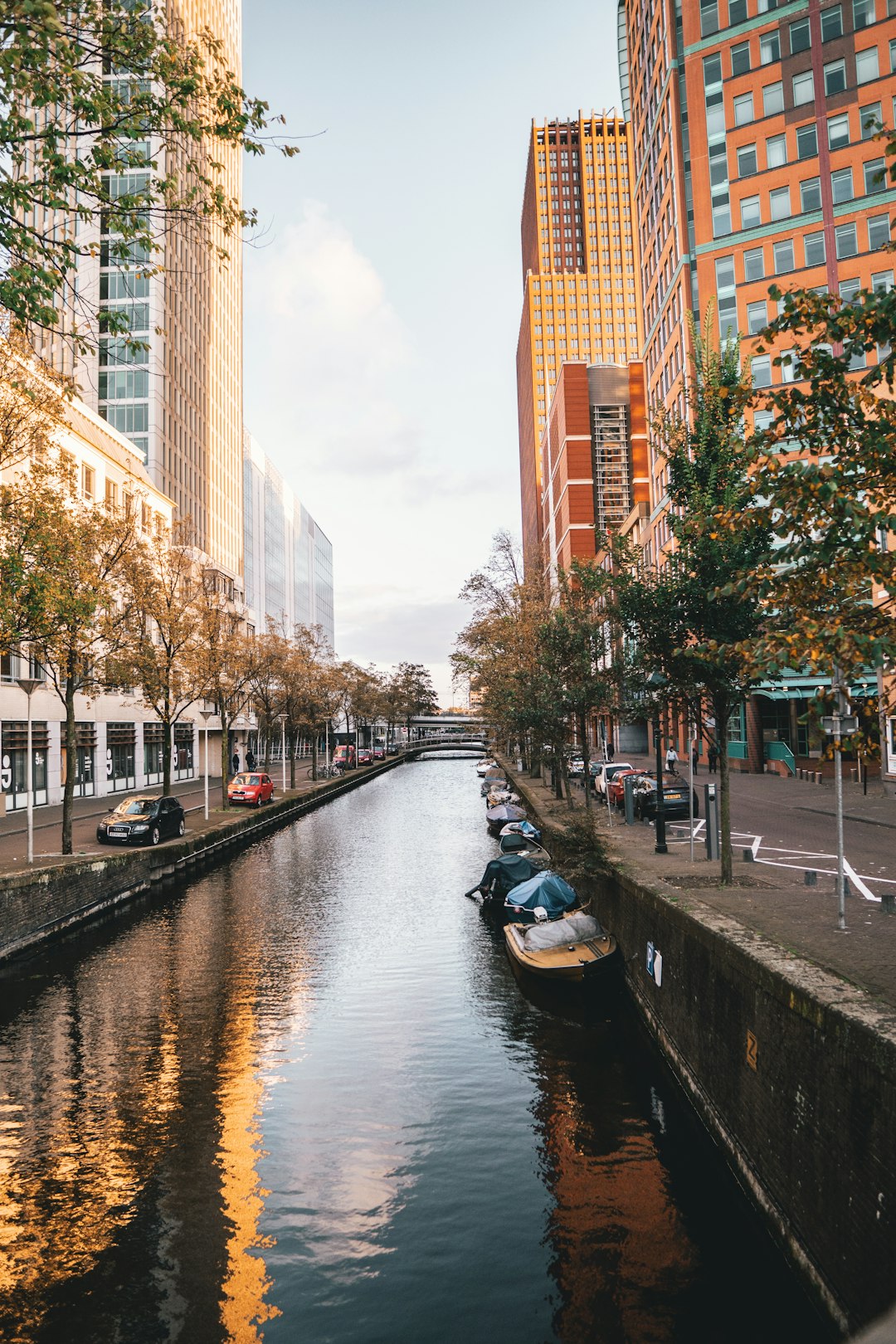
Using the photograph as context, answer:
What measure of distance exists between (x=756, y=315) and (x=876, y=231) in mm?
6918

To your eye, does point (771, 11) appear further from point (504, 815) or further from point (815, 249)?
point (504, 815)

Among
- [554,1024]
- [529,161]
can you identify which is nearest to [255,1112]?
[554,1024]

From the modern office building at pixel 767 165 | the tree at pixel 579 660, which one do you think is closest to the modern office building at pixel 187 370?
the modern office building at pixel 767 165

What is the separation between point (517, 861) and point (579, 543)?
Answer: 80388 millimetres

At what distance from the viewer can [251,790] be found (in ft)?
147

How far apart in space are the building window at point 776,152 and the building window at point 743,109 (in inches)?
81.5

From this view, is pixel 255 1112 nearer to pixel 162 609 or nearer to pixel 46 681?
pixel 162 609

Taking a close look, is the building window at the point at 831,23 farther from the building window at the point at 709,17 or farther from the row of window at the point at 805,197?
the row of window at the point at 805,197

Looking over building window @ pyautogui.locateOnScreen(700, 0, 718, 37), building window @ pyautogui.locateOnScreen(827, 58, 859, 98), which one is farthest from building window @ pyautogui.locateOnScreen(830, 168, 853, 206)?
building window @ pyautogui.locateOnScreen(700, 0, 718, 37)

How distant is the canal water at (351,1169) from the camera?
8.12 meters

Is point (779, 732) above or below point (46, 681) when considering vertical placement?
below

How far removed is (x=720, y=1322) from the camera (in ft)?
25.7

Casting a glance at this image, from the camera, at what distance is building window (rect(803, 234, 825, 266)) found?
49656 mm

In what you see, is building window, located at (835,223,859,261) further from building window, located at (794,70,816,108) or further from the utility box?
the utility box
